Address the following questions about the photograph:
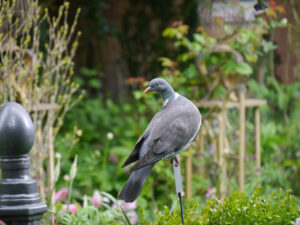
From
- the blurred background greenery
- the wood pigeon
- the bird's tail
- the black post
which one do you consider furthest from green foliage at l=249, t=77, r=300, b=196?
the black post

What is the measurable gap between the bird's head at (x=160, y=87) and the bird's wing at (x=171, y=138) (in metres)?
0.12

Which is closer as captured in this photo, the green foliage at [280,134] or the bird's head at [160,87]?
the bird's head at [160,87]

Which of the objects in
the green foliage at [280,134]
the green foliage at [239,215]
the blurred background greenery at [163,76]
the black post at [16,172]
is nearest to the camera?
the black post at [16,172]

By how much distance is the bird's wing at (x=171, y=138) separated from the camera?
2.27m

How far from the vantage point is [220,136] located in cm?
457

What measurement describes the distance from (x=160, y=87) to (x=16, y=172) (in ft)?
2.32

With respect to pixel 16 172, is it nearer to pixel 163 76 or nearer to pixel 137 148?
pixel 137 148

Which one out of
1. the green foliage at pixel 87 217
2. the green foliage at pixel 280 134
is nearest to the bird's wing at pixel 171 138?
the green foliage at pixel 87 217

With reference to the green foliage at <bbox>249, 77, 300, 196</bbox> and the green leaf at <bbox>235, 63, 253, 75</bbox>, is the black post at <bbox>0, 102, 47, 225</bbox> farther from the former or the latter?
the green foliage at <bbox>249, 77, 300, 196</bbox>

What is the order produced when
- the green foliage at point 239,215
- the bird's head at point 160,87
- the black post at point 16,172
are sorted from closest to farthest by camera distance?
the black post at point 16,172 → the bird's head at point 160,87 → the green foliage at point 239,215

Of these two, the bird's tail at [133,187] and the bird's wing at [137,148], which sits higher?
the bird's wing at [137,148]

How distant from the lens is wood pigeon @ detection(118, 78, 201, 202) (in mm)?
2254

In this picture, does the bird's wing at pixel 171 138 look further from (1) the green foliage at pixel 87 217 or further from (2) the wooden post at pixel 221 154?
(2) the wooden post at pixel 221 154

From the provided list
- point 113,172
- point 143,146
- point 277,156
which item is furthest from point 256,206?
point 277,156
